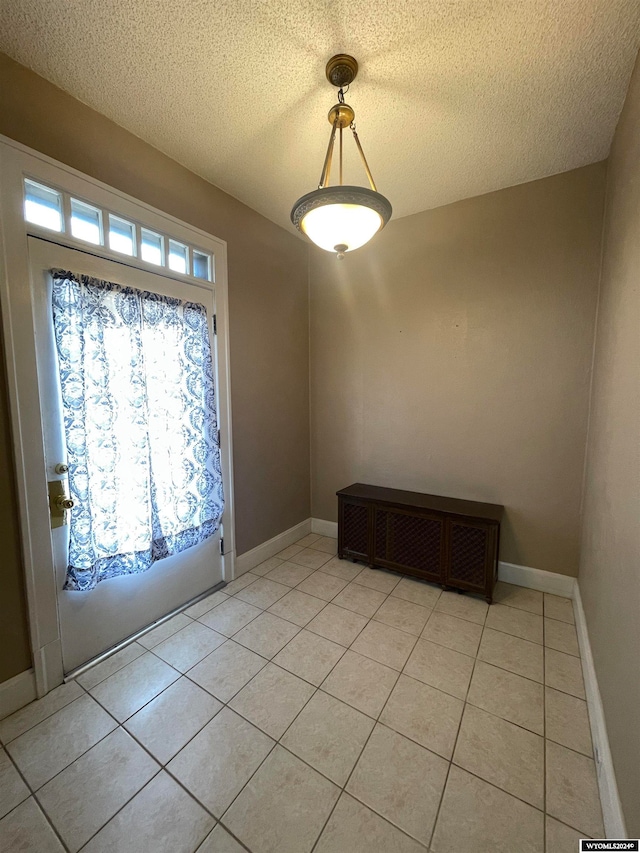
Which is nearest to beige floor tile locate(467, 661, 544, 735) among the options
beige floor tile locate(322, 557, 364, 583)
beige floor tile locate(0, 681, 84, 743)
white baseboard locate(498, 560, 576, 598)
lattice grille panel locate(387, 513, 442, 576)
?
lattice grille panel locate(387, 513, 442, 576)

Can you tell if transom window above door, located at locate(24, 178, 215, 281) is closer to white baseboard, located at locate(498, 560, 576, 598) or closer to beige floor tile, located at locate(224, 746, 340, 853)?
beige floor tile, located at locate(224, 746, 340, 853)

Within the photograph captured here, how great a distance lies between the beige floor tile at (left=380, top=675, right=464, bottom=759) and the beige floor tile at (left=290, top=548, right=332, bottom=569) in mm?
1292

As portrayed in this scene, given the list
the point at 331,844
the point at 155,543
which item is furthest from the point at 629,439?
the point at 155,543

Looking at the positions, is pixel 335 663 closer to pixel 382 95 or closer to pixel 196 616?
pixel 196 616

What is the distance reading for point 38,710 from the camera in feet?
5.16

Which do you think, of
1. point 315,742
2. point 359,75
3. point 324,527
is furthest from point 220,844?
point 359,75

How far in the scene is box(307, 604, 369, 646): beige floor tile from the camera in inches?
79.8

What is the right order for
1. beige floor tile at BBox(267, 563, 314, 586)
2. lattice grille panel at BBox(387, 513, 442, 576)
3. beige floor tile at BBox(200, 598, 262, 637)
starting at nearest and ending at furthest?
beige floor tile at BBox(200, 598, 262, 637) < lattice grille panel at BBox(387, 513, 442, 576) < beige floor tile at BBox(267, 563, 314, 586)

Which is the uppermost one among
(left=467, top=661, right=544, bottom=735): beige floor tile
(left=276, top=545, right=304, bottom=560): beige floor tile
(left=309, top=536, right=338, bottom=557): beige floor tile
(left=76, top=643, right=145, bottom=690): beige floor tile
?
(left=467, top=661, right=544, bottom=735): beige floor tile

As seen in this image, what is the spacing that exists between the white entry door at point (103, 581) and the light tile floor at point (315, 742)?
146mm

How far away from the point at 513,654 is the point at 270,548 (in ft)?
6.35

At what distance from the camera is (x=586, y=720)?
58.7 inches

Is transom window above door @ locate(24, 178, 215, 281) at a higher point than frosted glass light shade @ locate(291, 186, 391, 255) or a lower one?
higher

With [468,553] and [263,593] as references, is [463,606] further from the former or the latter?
[263,593]
